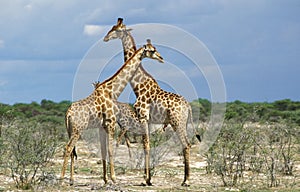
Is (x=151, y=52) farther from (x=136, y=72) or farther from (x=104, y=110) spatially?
(x=104, y=110)

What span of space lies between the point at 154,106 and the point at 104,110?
1071 mm

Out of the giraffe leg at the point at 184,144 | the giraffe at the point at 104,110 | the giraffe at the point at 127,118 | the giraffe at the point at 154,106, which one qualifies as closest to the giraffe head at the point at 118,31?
the giraffe at the point at 154,106

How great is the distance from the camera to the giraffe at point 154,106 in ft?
40.7

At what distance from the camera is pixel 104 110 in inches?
477

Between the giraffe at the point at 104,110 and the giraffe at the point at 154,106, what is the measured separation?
278mm

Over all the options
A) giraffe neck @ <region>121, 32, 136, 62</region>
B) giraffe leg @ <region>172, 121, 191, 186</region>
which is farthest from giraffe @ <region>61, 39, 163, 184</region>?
giraffe leg @ <region>172, 121, 191, 186</region>

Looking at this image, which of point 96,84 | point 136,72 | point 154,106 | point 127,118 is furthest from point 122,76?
point 127,118

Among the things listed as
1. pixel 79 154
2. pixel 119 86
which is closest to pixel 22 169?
pixel 119 86

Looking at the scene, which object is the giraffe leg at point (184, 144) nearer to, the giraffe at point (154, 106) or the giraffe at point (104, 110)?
the giraffe at point (154, 106)

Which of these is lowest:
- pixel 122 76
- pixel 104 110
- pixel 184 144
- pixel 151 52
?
pixel 184 144

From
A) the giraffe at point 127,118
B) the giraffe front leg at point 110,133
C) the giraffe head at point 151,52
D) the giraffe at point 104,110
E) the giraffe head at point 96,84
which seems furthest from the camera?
the giraffe at point 127,118

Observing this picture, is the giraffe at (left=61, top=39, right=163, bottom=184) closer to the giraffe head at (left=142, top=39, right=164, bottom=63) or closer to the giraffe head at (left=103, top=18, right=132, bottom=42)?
the giraffe head at (left=142, top=39, right=164, bottom=63)

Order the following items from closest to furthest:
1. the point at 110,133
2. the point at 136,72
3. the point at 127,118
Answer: the point at 110,133
the point at 136,72
the point at 127,118

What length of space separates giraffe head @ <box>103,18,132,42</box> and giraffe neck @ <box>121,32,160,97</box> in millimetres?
71
